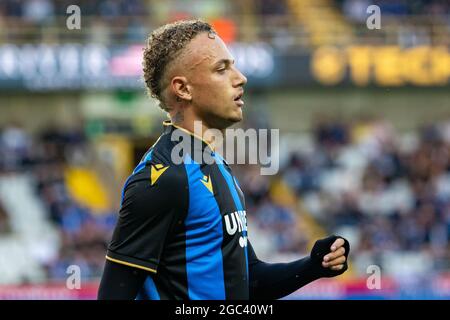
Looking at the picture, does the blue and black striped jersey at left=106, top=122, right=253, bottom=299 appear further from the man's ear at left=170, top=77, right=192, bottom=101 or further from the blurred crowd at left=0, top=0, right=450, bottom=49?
the blurred crowd at left=0, top=0, right=450, bottom=49

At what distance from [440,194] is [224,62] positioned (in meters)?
13.6

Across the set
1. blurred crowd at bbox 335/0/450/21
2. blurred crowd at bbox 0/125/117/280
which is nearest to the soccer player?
blurred crowd at bbox 0/125/117/280

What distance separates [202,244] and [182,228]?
11 cm

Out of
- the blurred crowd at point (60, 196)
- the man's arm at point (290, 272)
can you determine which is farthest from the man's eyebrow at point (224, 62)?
the blurred crowd at point (60, 196)

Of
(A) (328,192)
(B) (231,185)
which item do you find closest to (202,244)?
(B) (231,185)

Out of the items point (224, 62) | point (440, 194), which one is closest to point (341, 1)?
point (440, 194)

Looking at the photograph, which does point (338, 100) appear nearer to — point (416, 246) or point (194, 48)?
point (416, 246)

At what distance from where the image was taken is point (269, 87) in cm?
2002

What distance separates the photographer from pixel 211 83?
3805mm

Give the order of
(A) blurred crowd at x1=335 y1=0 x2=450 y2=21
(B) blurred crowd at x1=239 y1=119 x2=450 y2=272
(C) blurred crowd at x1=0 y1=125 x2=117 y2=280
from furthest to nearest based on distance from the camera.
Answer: (A) blurred crowd at x1=335 y1=0 x2=450 y2=21 < (B) blurred crowd at x1=239 y1=119 x2=450 y2=272 < (C) blurred crowd at x1=0 y1=125 x2=117 y2=280

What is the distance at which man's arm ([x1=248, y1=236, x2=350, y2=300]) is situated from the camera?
152 inches

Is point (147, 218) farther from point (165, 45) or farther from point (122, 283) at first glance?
point (165, 45)

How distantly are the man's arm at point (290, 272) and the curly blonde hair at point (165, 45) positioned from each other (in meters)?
0.84

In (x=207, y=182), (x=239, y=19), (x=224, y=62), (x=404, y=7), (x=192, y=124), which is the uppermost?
(x=404, y=7)
